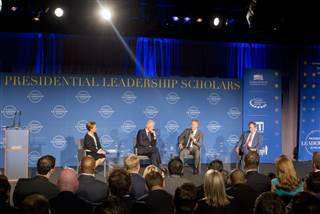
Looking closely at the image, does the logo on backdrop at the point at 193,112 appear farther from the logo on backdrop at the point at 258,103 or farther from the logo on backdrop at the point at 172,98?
the logo on backdrop at the point at 258,103

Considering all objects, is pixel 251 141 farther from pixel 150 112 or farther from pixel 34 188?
pixel 34 188

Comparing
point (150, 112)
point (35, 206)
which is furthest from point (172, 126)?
point (35, 206)

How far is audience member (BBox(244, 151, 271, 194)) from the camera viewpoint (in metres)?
5.33

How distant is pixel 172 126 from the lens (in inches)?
443

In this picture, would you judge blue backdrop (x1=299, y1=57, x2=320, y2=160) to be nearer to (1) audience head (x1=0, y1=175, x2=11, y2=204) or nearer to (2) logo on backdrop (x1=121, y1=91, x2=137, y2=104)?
(2) logo on backdrop (x1=121, y1=91, x2=137, y2=104)

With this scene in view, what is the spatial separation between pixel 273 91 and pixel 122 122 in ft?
12.2

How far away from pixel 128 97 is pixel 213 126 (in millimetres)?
2142

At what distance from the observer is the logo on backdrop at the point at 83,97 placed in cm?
1088

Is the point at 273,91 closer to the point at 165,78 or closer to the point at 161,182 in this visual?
the point at 165,78

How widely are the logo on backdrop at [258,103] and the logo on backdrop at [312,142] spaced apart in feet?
4.50

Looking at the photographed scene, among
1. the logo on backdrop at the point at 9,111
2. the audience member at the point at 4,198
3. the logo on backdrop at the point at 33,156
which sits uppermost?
the logo on backdrop at the point at 9,111

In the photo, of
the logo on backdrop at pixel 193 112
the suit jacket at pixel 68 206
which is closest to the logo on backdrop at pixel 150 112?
the logo on backdrop at pixel 193 112

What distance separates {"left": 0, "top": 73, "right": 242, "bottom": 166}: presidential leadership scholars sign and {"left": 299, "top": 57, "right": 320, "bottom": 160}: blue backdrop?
1.60m

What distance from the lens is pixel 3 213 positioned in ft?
12.1
